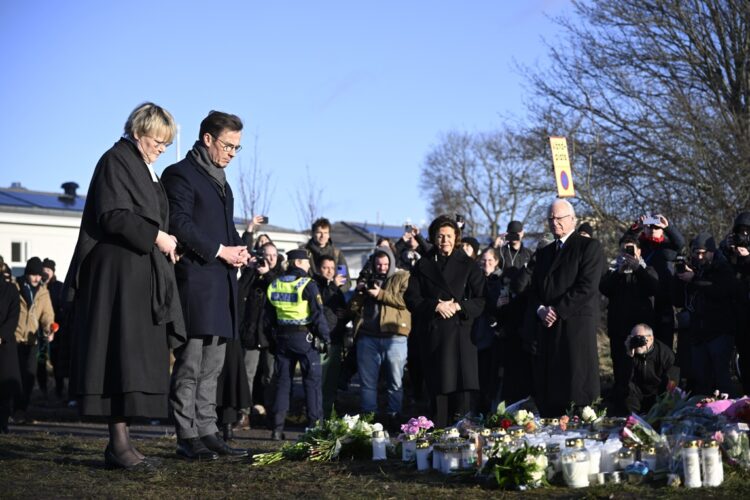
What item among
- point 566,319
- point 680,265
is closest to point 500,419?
point 566,319

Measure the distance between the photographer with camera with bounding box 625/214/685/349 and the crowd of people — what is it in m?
0.02

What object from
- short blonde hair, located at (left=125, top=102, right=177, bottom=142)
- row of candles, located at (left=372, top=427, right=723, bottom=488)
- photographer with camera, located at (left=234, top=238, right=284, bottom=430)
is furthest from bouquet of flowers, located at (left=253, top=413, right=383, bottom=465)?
photographer with camera, located at (left=234, top=238, right=284, bottom=430)

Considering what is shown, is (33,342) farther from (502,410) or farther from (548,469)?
(548,469)

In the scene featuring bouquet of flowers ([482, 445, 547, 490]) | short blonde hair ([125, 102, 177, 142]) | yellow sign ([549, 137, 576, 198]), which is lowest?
bouquet of flowers ([482, 445, 547, 490])

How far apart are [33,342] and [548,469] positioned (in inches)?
393

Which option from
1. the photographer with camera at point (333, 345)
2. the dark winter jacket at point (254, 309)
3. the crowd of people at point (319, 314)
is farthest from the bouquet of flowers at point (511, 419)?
the photographer with camera at point (333, 345)

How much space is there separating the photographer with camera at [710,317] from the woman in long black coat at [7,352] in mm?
6900

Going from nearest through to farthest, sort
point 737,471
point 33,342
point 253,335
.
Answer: point 737,471 → point 253,335 → point 33,342

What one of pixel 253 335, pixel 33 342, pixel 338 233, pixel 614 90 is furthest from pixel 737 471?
pixel 338 233

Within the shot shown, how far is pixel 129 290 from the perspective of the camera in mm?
6312

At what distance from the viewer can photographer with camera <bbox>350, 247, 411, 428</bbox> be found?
1156 centimetres

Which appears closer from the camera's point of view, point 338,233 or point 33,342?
point 33,342

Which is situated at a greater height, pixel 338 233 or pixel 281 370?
pixel 338 233

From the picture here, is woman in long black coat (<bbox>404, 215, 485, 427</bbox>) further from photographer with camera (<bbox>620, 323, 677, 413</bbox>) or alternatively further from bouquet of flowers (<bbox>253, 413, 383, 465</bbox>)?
bouquet of flowers (<bbox>253, 413, 383, 465</bbox>)
